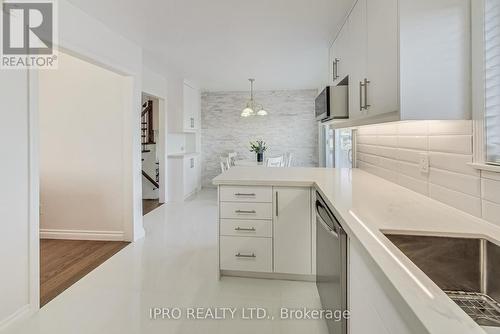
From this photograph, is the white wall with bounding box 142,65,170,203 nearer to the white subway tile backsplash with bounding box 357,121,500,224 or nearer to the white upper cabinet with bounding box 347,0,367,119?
the white upper cabinet with bounding box 347,0,367,119

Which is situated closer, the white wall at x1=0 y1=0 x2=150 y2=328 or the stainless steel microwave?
the white wall at x1=0 y1=0 x2=150 y2=328

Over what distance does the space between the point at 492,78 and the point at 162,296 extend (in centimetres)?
236

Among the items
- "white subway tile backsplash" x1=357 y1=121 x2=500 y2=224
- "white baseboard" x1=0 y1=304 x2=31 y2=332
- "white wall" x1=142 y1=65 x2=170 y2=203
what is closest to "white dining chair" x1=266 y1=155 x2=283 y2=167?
"white wall" x1=142 y1=65 x2=170 y2=203

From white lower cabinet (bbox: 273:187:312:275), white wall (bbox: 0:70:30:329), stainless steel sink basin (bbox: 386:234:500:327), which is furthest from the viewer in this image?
white lower cabinet (bbox: 273:187:312:275)

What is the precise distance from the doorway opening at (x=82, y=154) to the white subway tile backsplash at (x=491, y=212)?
10.9ft

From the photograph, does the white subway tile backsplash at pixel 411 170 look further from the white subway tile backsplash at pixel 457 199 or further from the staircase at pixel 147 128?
the staircase at pixel 147 128

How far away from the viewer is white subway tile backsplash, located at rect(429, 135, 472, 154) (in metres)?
1.30

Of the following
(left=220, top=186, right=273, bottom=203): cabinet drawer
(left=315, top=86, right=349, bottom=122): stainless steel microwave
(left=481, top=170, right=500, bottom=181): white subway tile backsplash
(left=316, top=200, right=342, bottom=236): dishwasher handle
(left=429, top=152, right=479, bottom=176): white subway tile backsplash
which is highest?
(left=315, top=86, right=349, bottom=122): stainless steel microwave

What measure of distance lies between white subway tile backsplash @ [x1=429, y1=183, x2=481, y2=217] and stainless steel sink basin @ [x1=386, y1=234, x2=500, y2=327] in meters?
0.25

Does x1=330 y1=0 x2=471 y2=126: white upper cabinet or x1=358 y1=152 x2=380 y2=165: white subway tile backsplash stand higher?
x1=330 y1=0 x2=471 y2=126: white upper cabinet

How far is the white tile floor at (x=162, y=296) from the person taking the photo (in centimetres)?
187

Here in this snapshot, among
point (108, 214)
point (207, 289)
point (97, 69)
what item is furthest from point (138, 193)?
point (207, 289)

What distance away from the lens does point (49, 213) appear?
3.58m

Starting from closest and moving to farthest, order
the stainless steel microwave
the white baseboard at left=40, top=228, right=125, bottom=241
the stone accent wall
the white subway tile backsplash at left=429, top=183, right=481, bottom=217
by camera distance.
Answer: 1. the white subway tile backsplash at left=429, top=183, right=481, bottom=217
2. the stainless steel microwave
3. the white baseboard at left=40, top=228, right=125, bottom=241
4. the stone accent wall
